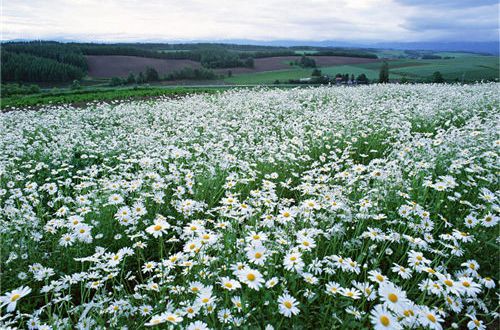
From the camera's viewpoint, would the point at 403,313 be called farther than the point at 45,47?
No

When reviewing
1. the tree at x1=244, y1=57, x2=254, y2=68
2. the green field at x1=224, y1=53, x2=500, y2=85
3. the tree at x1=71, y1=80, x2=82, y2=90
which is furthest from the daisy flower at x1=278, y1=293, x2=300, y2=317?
the tree at x1=244, y1=57, x2=254, y2=68

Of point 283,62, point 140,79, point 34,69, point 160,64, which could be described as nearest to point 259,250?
point 140,79

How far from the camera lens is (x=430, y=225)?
11.1 ft

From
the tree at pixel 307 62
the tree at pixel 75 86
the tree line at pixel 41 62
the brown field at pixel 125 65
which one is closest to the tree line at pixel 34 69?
the tree line at pixel 41 62

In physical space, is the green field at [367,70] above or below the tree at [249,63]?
below

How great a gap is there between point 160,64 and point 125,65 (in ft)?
16.4

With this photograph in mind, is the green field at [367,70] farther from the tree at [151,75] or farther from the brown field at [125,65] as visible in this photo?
the tree at [151,75]

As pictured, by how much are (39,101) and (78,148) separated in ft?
53.5

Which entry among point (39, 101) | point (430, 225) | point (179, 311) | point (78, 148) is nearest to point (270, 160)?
point (430, 225)

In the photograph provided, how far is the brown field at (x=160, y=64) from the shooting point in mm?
44500

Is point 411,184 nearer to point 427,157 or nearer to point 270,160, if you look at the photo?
point 427,157

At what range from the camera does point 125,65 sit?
47281 mm

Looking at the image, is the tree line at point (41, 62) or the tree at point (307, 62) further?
the tree at point (307, 62)

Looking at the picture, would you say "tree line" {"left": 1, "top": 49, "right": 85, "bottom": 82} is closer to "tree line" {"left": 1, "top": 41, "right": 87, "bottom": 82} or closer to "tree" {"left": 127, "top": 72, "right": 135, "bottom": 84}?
"tree line" {"left": 1, "top": 41, "right": 87, "bottom": 82}
